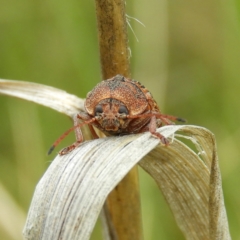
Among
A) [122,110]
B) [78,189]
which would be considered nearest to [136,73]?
[122,110]

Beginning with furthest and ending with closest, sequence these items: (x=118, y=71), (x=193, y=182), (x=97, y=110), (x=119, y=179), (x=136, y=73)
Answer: (x=136, y=73) → (x=97, y=110) → (x=118, y=71) → (x=193, y=182) → (x=119, y=179)

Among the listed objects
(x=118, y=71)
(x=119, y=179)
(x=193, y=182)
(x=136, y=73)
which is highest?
(x=118, y=71)

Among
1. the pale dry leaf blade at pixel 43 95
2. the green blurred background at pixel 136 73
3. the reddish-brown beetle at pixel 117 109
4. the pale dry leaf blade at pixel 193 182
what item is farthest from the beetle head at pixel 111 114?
the green blurred background at pixel 136 73

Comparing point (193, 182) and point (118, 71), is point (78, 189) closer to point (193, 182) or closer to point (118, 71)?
point (193, 182)

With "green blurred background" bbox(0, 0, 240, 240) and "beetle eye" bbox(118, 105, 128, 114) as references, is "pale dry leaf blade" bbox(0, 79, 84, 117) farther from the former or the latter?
"green blurred background" bbox(0, 0, 240, 240)

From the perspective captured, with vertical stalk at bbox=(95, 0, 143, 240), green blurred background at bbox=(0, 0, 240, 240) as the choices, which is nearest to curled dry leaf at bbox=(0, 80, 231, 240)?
Answer: vertical stalk at bbox=(95, 0, 143, 240)

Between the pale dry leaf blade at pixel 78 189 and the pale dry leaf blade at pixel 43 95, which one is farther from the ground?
the pale dry leaf blade at pixel 43 95

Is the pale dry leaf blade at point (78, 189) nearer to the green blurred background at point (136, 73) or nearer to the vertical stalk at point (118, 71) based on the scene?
the vertical stalk at point (118, 71)
